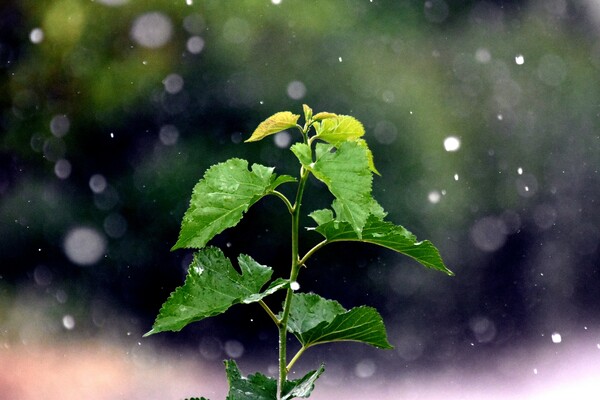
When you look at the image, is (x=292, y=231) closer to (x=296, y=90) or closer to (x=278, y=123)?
(x=278, y=123)

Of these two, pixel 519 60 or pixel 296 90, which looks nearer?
pixel 296 90

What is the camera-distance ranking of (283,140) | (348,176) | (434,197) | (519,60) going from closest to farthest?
(348,176)
(283,140)
(434,197)
(519,60)

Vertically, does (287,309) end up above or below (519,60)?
above

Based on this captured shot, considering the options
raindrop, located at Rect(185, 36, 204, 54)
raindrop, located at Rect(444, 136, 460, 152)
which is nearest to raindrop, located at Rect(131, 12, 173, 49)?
raindrop, located at Rect(185, 36, 204, 54)

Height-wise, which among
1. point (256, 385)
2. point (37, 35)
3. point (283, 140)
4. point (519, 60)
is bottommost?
point (37, 35)

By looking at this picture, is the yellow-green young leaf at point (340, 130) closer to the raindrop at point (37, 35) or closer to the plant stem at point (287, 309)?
the plant stem at point (287, 309)

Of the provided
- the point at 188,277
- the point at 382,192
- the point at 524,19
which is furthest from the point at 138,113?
the point at 188,277

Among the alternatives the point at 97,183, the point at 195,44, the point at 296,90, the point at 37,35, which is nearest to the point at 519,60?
the point at 296,90
